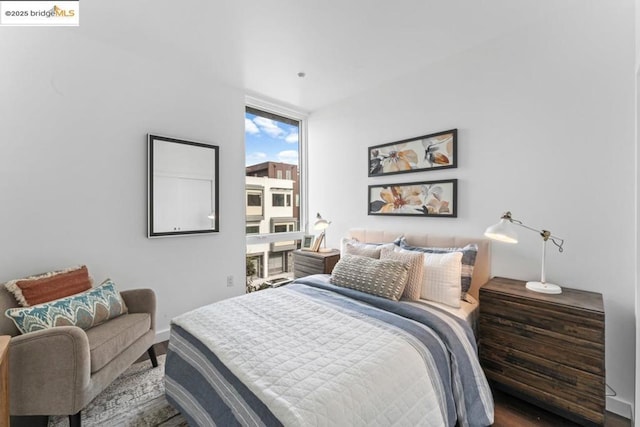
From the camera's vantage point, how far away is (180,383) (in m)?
1.59

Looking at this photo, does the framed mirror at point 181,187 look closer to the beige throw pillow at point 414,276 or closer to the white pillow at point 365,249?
the white pillow at point 365,249

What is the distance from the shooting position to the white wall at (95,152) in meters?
2.07

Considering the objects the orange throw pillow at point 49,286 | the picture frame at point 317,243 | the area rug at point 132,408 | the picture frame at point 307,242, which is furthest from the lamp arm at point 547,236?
the orange throw pillow at point 49,286

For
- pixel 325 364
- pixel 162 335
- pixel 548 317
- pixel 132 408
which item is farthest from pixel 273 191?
pixel 548 317

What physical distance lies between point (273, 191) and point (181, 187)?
1263mm

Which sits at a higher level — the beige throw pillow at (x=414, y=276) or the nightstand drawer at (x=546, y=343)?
the beige throw pillow at (x=414, y=276)

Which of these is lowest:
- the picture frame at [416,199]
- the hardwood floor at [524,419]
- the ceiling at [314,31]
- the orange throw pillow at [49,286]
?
the hardwood floor at [524,419]

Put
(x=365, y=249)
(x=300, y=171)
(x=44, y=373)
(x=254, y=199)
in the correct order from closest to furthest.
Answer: (x=44, y=373) < (x=365, y=249) < (x=254, y=199) < (x=300, y=171)

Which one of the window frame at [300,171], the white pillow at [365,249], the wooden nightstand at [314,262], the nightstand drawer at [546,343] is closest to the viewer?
the nightstand drawer at [546,343]

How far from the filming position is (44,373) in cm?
146

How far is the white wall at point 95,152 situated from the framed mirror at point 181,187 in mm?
90

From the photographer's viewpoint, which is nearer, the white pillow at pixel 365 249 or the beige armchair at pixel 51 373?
the beige armchair at pixel 51 373

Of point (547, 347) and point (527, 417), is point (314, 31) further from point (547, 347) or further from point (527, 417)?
point (527, 417)

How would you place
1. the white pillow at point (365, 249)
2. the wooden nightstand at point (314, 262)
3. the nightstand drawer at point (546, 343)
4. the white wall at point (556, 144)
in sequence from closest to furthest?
the nightstand drawer at point (546, 343) → the white wall at point (556, 144) → the white pillow at point (365, 249) → the wooden nightstand at point (314, 262)
